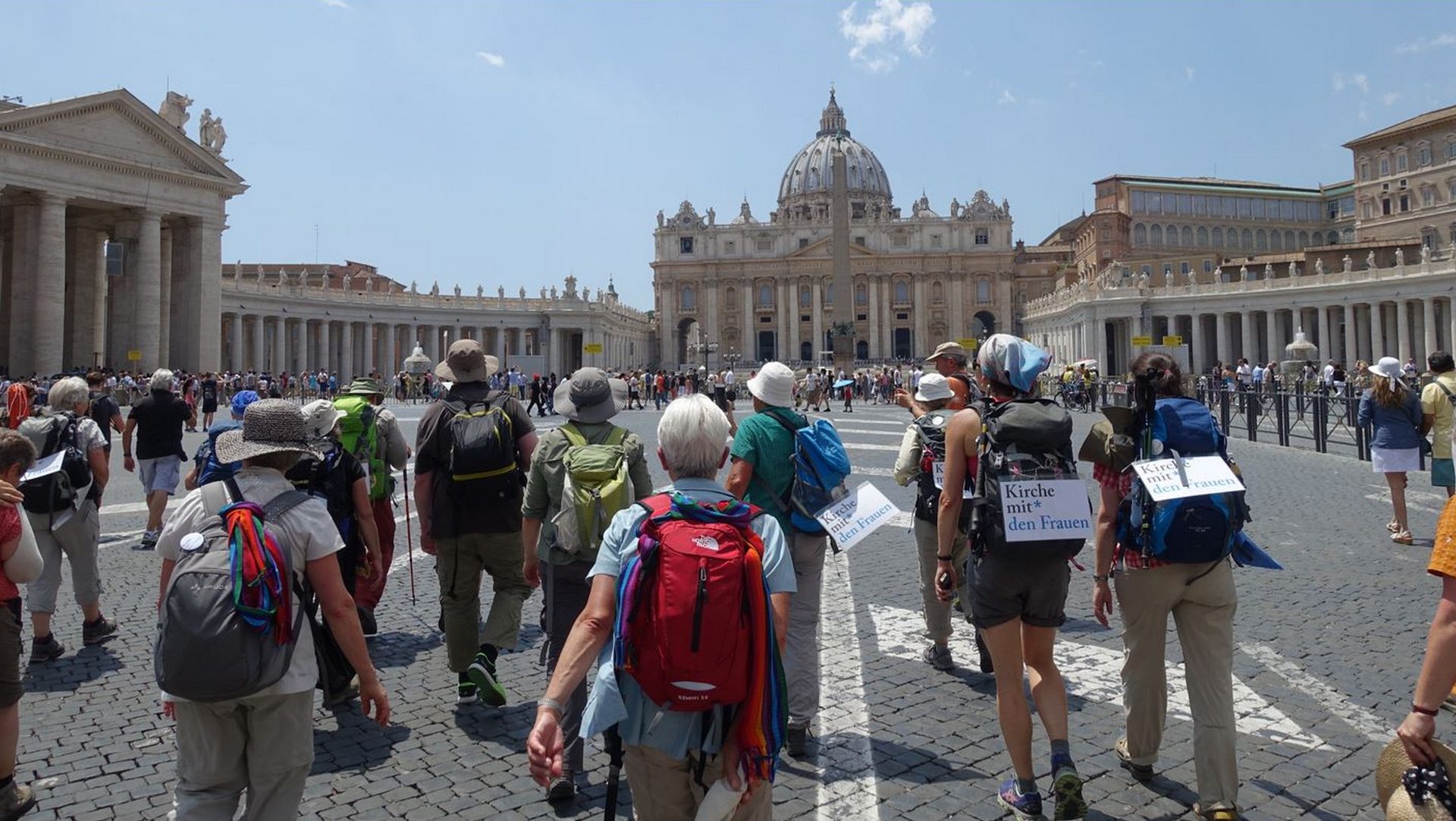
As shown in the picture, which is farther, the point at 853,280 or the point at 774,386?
the point at 853,280

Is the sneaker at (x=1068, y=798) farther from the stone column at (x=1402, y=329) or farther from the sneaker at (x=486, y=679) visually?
the stone column at (x=1402, y=329)

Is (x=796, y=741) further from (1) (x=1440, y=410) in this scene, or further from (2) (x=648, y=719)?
(1) (x=1440, y=410)

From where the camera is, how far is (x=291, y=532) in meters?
2.76

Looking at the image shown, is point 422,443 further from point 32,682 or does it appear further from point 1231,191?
point 1231,191

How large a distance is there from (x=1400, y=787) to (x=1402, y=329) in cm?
5143

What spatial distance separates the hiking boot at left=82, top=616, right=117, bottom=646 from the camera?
5.67 meters

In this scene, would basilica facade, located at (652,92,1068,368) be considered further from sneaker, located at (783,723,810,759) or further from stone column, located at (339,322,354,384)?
sneaker, located at (783,723,810,759)

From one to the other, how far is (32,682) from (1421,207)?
68513 millimetres

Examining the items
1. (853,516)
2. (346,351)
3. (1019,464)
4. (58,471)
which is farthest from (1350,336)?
(58,471)

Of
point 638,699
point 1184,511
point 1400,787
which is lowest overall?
point 1400,787

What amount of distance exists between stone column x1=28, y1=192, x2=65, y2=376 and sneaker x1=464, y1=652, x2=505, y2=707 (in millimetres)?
32729

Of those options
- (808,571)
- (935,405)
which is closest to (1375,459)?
(935,405)

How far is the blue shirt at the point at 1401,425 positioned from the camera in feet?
27.8

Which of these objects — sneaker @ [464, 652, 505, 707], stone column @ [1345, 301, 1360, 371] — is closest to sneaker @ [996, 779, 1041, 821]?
sneaker @ [464, 652, 505, 707]
